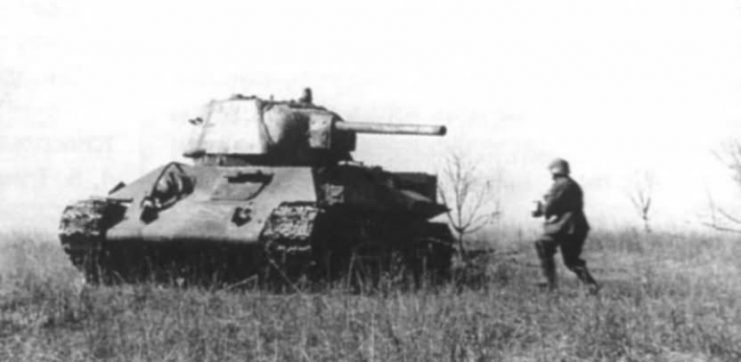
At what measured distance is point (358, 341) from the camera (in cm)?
609

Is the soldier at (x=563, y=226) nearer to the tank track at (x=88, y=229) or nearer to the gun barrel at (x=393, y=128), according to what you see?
the gun barrel at (x=393, y=128)

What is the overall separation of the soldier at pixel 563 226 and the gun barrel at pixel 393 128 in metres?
1.89

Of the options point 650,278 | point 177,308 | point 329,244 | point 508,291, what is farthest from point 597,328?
point 650,278

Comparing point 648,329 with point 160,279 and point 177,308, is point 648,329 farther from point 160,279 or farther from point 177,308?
point 160,279

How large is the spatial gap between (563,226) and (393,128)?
285 centimetres

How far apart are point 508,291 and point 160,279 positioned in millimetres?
4229

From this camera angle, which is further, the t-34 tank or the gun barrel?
the gun barrel

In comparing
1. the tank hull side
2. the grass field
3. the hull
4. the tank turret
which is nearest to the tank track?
the hull

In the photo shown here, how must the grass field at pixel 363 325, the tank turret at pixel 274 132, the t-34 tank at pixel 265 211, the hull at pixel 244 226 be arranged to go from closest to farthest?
the grass field at pixel 363 325, the hull at pixel 244 226, the t-34 tank at pixel 265 211, the tank turret at pixel 274 132

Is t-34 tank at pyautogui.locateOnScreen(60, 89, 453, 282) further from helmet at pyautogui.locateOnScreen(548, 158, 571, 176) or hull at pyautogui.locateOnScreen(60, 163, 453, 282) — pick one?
helmet at pyautogui.locateOnScreen(548, 158, 571, 176)

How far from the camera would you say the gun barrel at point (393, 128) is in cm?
1171

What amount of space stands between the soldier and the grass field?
0.34 meters

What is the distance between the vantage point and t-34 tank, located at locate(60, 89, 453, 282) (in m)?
9.83

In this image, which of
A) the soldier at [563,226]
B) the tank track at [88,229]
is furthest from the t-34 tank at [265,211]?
the soldier at [563,226]
